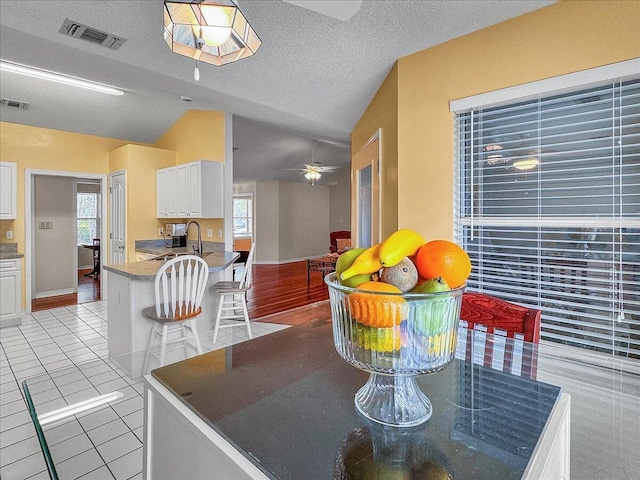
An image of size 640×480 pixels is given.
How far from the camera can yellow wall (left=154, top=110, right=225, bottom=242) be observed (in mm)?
4801

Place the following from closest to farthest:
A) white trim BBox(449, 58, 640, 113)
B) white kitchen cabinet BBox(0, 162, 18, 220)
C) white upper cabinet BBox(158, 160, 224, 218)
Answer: white trim BBox(449, 58, 640, 113), white kitchen cabinet BBox(0, 162, 18, 220), white upper cabinet BBox(158, 160, 224, 218)

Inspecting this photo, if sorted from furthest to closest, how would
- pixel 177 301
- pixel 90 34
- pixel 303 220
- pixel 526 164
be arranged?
1. pixel 303 220
2. pixel 177 301
3. pixel 90 34
4. pixel 526 164

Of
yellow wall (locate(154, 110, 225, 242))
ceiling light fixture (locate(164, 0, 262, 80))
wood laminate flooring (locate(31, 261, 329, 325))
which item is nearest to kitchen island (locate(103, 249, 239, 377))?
ceiling light fixture (locate(164, 0, 262, 80))

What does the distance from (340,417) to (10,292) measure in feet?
17.2

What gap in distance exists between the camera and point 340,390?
0.86m

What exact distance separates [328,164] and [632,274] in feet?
28.1

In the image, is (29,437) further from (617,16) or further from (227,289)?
(617,16)

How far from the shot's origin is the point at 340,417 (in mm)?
738

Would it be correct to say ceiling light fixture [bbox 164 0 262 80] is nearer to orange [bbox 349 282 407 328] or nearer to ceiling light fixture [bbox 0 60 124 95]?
orange [bbox 349 282 407 328]

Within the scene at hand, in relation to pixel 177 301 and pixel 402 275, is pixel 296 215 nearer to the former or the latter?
pixel 177 301

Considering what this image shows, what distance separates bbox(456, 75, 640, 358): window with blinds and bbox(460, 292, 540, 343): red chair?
914 mm

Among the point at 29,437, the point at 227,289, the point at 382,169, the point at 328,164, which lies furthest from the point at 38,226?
the point at 328,164

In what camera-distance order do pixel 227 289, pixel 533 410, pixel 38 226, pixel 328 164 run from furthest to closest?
pixel 328 164 < pixel 38 226 < pixel 227 289 < pixel 533 410

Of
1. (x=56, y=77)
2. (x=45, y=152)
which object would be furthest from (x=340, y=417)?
(x=45, y=152)
